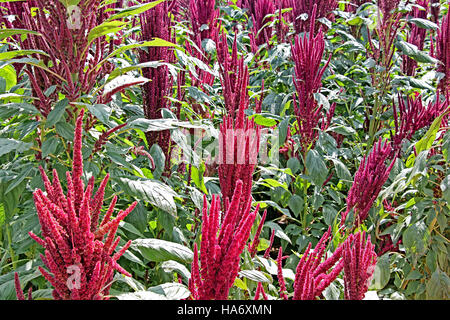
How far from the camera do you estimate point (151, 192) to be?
5.23ft

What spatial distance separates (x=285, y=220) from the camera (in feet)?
9.93

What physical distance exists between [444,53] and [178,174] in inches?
69.6

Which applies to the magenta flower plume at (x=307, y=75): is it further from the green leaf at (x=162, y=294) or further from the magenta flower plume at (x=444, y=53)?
the green leaf at (x=162, y=294)

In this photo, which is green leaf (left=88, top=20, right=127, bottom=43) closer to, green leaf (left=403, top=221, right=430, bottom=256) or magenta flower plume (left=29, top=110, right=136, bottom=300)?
magenta flower plume (left=29, top=110, right=136, bottom=300)

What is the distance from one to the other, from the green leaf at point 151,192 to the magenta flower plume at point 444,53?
6.41 feet

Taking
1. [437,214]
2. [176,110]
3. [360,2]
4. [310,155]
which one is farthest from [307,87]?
[360,2]

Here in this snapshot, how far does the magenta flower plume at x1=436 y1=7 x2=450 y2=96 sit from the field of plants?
1cm

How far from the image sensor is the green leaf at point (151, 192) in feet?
5.15

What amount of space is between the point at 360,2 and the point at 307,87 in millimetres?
1868

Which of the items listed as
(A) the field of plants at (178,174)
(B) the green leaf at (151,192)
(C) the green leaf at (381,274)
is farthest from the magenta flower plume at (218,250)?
(C) the green leaf at (381,274)

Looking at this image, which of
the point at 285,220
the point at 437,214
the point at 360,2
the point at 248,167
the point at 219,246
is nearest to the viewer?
the point at 219,246

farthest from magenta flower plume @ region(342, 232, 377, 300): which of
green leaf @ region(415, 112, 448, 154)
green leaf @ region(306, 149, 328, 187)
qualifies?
green leaf @ region(306, 149, 328, 187)

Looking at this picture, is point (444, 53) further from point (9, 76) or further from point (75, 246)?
point (75, 246)
